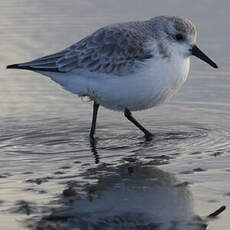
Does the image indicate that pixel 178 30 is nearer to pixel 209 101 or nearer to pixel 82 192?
pixel 209 101

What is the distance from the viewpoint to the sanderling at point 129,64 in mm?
8875

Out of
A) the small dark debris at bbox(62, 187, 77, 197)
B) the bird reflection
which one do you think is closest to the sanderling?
the bird reflection

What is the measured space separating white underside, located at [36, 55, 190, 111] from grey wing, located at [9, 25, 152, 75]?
0.10m

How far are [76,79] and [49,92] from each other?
6.91 feet

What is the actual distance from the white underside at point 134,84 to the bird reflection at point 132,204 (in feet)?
3.77

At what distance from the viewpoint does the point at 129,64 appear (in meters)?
8.96

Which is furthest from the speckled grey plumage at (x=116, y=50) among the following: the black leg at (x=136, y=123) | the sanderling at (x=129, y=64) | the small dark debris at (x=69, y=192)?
the small dark debris at (x=69, y=192)

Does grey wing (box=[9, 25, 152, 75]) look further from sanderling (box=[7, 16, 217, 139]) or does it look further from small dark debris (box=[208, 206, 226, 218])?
small dark debris (box=[208, 206, 226, 218])

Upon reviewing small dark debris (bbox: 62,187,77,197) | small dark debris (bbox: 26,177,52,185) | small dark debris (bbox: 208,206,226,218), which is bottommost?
small dark debris (bbox: 26,177,52,185)

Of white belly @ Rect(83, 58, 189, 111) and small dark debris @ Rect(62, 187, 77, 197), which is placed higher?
white belly @ Rect(83, 58, 189, 111)

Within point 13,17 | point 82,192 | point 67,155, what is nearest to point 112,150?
point 67,155

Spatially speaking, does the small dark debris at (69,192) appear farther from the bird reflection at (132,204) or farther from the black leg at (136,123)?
the black leg at (136,123)

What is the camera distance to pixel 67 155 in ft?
28.7

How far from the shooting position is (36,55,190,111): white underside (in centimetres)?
882
